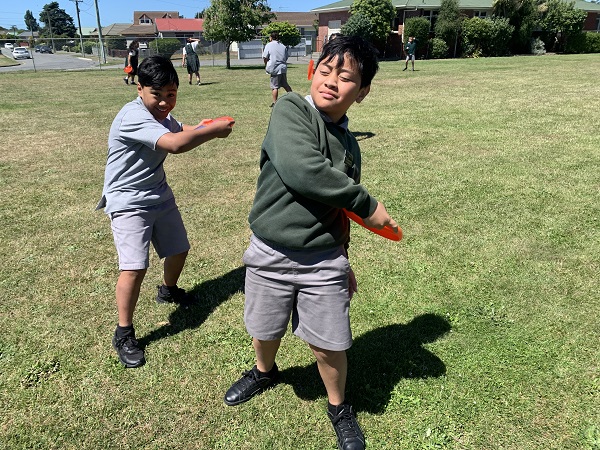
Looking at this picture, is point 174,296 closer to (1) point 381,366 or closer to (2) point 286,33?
(1) point 381,366

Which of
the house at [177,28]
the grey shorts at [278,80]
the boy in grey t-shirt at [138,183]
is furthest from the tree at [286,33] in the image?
the boy in grey t-shirt at [138,183]

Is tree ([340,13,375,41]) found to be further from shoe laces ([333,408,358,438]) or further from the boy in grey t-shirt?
shoe laces ([333,408,358,438])

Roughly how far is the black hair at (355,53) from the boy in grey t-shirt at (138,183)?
828 mm

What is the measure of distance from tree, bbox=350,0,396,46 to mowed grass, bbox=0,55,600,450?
28.0 m

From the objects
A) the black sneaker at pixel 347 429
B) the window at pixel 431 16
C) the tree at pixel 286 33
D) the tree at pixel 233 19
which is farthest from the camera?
the tree at pixel 286 33

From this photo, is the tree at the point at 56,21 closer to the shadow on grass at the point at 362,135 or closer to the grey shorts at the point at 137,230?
the shadow on grass at the point at 362,135

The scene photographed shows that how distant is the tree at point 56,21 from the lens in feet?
347

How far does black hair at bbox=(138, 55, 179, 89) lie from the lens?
2.67 meters

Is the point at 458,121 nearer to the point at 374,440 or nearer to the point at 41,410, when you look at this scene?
the point at 374,440

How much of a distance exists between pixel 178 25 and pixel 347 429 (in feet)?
254

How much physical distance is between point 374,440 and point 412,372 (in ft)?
1.87

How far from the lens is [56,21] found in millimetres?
110812

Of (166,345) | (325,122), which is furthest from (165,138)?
(166,345)

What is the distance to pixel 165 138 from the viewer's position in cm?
251
